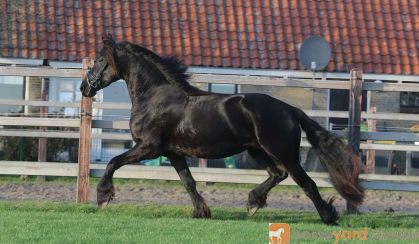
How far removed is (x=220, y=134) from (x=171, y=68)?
122 centimetres

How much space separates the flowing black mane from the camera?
12283 mm

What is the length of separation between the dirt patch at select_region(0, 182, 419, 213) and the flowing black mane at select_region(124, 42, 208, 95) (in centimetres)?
267

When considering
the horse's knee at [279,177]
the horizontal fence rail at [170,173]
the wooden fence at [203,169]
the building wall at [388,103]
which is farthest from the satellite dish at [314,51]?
the horse's knee at [279,177]

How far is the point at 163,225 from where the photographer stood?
35.1 ft

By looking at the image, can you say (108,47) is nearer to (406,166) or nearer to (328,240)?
(328,240)

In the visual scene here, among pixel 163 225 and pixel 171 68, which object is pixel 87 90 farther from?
pixel 163 225

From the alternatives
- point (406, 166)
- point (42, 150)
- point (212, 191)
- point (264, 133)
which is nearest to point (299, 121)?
point (264, 133)

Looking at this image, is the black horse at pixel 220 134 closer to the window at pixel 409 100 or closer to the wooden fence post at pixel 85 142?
the wooden fence post at pixel 85 142

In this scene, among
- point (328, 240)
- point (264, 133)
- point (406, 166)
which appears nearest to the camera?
point (328, 240)

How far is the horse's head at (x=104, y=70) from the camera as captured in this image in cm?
1261

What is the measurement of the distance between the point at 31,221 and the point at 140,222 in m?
A: 1.22

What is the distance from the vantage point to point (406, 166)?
19656 millimetres

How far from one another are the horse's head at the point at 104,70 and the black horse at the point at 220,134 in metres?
0.30

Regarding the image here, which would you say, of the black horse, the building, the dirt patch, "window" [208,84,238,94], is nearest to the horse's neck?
the black horse
